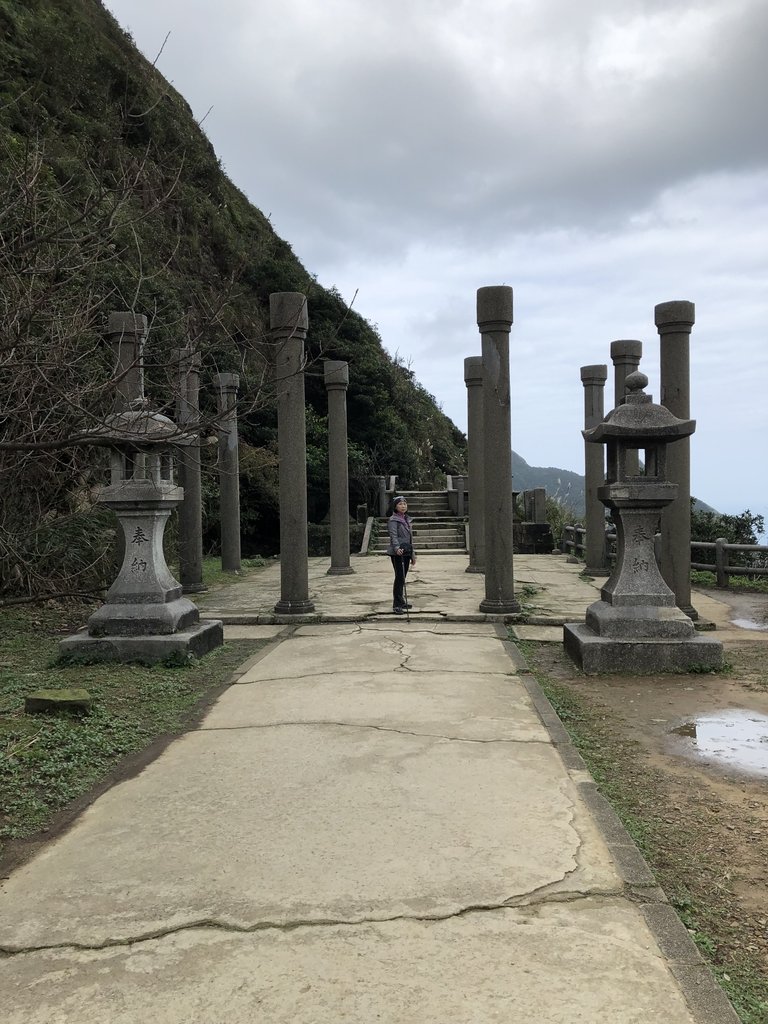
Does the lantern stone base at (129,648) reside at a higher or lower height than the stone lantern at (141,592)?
lower

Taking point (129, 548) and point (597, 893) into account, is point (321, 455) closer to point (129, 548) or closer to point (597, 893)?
point (129, 548)

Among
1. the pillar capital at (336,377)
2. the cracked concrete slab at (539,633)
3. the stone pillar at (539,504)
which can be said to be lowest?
the cracked concrete slab at (539,633)

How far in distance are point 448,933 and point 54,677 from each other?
4.76m

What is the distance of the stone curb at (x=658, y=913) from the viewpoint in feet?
7.02

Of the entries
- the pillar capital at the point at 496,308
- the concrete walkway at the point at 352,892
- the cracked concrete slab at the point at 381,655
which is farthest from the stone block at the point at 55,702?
the pillar capital at the point at 496,308

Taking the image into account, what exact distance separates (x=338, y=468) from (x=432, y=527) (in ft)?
21.6

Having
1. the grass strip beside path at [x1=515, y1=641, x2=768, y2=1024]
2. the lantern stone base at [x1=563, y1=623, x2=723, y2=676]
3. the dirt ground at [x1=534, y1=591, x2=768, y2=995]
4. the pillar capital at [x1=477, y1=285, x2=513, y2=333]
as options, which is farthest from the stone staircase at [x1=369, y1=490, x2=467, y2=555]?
the grass strip beside path at [x1=515, y1=641, x2=768, y2=1024]

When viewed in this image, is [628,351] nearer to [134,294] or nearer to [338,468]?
[338,468]

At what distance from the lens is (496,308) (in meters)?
8.91

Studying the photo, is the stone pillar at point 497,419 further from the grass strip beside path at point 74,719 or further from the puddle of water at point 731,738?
the puddle of water at point 731,738

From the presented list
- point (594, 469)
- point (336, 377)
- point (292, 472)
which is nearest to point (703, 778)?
point (292, 472)

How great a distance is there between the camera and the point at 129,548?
7.21 metres

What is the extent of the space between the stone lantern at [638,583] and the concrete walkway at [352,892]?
1.78 metres

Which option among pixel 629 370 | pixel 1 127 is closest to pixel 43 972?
pixel 629 370
